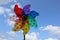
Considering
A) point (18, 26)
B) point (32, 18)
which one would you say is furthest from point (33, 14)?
point (18, 26)

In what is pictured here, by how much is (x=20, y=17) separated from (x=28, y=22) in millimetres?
564

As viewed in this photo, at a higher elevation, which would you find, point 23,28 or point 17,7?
point 17,7

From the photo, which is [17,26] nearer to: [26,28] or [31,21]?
[26,28]

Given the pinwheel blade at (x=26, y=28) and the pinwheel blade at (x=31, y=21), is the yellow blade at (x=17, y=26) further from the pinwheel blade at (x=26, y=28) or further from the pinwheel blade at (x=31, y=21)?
the pinwheel blade at (x=31, y=21)

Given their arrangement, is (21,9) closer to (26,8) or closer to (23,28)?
(26,8)

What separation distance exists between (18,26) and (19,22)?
0.31m

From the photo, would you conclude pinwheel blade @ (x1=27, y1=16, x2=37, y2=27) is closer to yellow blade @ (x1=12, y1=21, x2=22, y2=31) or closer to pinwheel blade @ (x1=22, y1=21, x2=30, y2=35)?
pinwheel blade @ (x1=22, y1=21, x2=30, y2=35)

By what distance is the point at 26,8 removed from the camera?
13.8 meters

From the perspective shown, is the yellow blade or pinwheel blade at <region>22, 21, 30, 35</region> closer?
pinwheel blade at <region>22, 21, 30, 35</region>

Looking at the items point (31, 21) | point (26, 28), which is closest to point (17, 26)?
point (26, 28)

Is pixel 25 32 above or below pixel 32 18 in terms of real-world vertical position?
below

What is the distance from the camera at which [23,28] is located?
13547 millimetres

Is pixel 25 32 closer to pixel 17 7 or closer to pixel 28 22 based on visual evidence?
pixel 28 22

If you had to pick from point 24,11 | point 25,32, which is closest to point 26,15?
point 24,11
